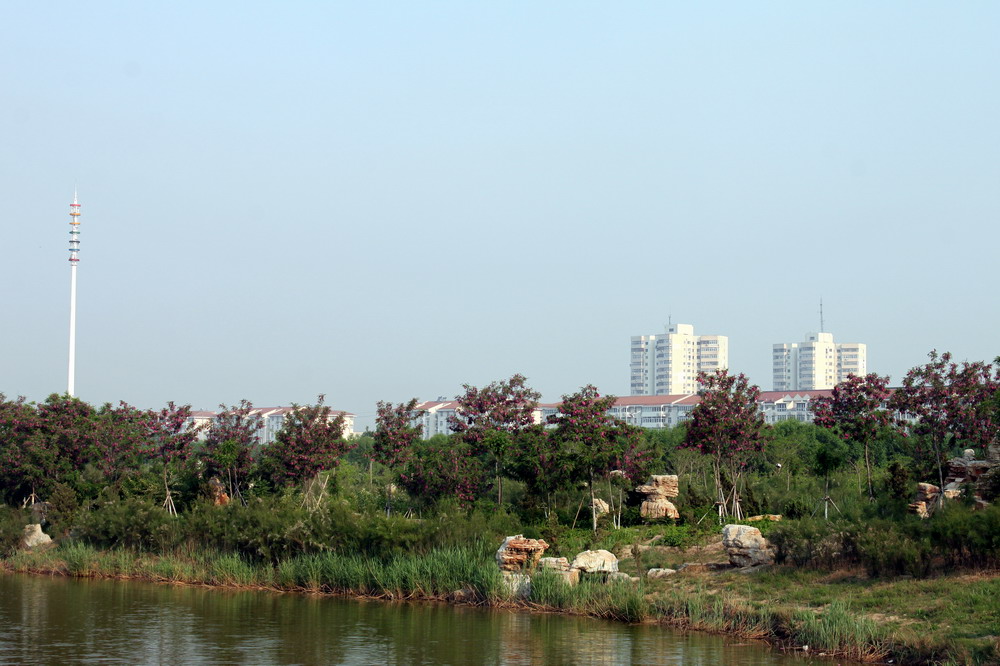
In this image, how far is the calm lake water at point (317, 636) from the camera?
18500mm

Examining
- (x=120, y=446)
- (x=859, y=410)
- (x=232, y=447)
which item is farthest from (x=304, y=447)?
(x=859, y=410)

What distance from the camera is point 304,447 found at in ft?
107

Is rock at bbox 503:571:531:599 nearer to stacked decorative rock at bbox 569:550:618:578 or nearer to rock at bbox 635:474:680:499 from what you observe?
stacked decorative rock at bbox 569:550:618:578

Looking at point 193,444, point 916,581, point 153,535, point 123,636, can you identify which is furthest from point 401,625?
point 193,444

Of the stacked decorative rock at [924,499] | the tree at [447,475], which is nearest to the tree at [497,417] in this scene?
the tree at [447,475]

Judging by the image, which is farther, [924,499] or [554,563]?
[924,499]

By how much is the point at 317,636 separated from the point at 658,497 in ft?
41.6

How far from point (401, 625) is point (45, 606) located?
8746 mm

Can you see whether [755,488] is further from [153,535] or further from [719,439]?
[153,535]

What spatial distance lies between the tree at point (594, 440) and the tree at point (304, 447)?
7026 mm

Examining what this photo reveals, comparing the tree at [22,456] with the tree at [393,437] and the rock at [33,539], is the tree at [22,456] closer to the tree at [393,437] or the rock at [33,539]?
the rock at [33,539]

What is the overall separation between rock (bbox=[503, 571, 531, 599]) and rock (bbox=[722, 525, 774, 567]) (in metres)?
4.56

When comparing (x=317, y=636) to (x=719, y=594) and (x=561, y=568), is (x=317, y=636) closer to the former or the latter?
(x=561, y=568)

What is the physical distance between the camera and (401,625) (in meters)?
22.0
